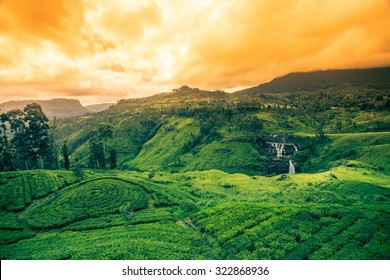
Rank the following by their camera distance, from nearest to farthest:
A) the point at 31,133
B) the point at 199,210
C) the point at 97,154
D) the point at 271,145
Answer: the point at 199,210
the point at 31,133
the point at 97,154
the point at 271,145

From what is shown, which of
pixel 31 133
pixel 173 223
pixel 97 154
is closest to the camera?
pixel 173 223

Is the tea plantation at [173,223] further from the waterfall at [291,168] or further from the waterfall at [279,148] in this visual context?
the waterfall at [279,148]

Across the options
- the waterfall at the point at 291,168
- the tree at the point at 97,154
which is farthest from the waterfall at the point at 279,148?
the tree at the point at 97,154

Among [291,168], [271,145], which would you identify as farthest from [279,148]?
[291,168]

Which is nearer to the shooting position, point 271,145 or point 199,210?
point 199,210

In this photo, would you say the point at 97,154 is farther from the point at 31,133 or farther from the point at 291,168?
the point at 291,168

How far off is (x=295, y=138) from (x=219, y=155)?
48143mm

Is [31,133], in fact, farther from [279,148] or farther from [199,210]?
[279,148]

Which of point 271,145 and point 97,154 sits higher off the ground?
point 97,154

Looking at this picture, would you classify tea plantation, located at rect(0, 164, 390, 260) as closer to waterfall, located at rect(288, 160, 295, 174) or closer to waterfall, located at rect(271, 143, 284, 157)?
waterfall, located at rect(288, 160, 295, 174)

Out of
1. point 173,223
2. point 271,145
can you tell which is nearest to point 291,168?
point 271,145

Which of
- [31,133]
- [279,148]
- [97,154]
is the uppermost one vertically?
[31,133]

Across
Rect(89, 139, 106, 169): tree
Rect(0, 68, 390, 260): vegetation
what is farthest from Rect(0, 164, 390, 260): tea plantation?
Rect(89, 139, 106, 169): tree

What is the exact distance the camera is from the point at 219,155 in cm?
15138
